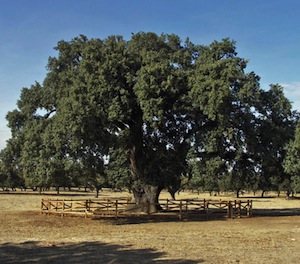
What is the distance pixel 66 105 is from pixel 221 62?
10299 millimetres

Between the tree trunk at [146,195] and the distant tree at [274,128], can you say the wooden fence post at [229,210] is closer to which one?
the distant tree at [274,128]

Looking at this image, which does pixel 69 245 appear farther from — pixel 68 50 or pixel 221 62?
pixel 68 50

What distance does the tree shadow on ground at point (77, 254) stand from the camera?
37.1 feet

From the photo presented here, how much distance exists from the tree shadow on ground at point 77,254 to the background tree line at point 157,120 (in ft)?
32.8

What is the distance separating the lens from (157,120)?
25391 millimetres

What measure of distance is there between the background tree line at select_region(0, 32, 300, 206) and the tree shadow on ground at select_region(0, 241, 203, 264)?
32.8ft

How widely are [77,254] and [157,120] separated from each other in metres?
14.0

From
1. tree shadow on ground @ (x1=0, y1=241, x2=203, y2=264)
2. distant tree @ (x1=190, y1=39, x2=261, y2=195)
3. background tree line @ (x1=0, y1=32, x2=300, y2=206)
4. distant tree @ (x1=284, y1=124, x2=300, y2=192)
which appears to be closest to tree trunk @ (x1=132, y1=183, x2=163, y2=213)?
background tree line @ (x1=0, y1=32, x2=300, y2=206)

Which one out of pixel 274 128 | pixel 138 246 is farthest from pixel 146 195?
pixel 138 246

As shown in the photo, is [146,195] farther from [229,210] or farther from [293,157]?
[293,157]

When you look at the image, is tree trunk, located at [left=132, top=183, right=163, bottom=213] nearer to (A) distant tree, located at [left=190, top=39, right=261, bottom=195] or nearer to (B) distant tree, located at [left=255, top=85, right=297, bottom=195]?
(A) distant tree, located at [left=190, top=39, right=261, bottom=195]

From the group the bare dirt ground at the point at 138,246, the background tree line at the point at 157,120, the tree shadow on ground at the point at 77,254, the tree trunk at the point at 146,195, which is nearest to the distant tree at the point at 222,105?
the background tree line at the point at 157,120

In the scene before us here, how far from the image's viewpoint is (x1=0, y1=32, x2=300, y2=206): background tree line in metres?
24.8

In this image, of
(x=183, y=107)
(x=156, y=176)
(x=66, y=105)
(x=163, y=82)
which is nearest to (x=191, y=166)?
(x=156, y=176)
